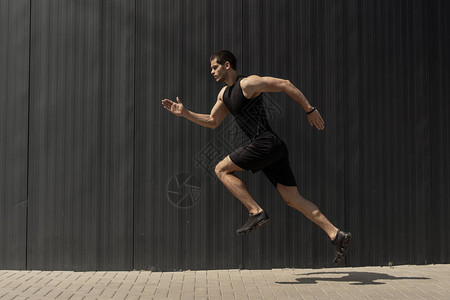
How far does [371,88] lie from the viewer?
7.87 m

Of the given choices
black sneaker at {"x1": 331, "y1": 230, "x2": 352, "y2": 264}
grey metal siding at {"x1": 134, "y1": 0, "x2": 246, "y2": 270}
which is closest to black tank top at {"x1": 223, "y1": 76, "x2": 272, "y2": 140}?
grey metal siding at {"x1": 134, "y1": 0, "x2": 246, "y2": 270}

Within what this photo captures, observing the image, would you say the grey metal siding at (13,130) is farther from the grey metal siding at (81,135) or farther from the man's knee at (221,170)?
the man's knee at (221,170)

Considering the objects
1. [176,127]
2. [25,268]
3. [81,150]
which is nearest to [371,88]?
[176,127]

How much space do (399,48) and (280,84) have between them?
2.36 m

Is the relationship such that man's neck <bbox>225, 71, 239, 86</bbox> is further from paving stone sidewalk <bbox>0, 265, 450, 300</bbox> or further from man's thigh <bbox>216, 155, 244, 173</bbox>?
paving stone sidewalk <bbox>0, 265, 450, 300</bbox>

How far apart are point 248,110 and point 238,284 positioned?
1.87 m

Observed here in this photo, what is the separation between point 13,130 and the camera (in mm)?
7523

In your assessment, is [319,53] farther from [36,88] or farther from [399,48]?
[36,88]

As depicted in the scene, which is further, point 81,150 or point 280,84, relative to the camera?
point 81,150

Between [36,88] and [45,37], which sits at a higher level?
[45,37]

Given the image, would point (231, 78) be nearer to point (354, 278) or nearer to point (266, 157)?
point (266, 157)

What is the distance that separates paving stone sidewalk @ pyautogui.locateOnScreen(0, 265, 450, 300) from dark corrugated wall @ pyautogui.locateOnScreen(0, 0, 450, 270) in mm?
314

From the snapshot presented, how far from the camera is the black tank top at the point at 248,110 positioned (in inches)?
256

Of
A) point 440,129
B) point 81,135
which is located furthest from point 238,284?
point 440,129
